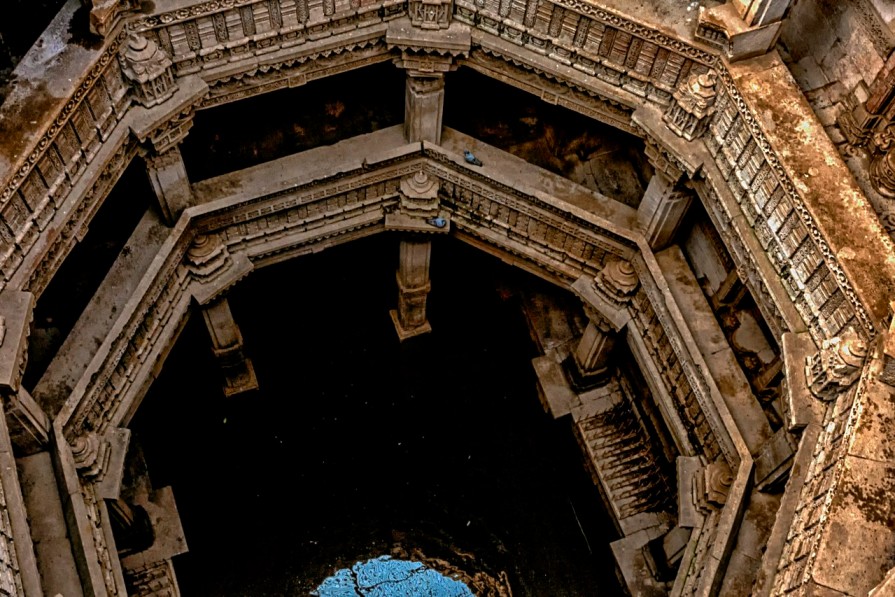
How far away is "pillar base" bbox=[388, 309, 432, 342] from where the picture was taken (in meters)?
30.0

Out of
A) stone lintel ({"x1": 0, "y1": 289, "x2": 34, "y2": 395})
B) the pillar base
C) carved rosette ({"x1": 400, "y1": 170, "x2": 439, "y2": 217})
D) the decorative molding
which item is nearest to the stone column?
the pillar base

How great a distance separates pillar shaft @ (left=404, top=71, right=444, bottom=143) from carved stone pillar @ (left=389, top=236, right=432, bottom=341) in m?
3.16

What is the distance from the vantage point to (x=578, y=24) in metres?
21.4

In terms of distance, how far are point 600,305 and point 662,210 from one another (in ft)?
10.1

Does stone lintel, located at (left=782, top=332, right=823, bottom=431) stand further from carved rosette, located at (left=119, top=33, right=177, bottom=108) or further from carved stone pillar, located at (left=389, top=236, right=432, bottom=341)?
carved rosette, located at (left=119, top=33, right=177, bottom=108)

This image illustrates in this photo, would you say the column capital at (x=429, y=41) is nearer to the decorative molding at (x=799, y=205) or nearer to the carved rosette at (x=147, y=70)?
the carved rosette at (x=147, y=70)

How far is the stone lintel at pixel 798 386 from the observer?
1861 cm

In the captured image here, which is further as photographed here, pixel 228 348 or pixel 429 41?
pixel 228 348

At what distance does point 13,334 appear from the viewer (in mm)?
18031

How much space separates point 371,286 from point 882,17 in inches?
612

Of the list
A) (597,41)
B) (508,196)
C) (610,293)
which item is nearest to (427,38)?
(597,41)

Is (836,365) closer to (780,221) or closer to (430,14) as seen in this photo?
(780,221)

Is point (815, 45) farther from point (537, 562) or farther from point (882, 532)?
point (537, 562)

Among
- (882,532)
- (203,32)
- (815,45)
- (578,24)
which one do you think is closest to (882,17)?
(815,45)
